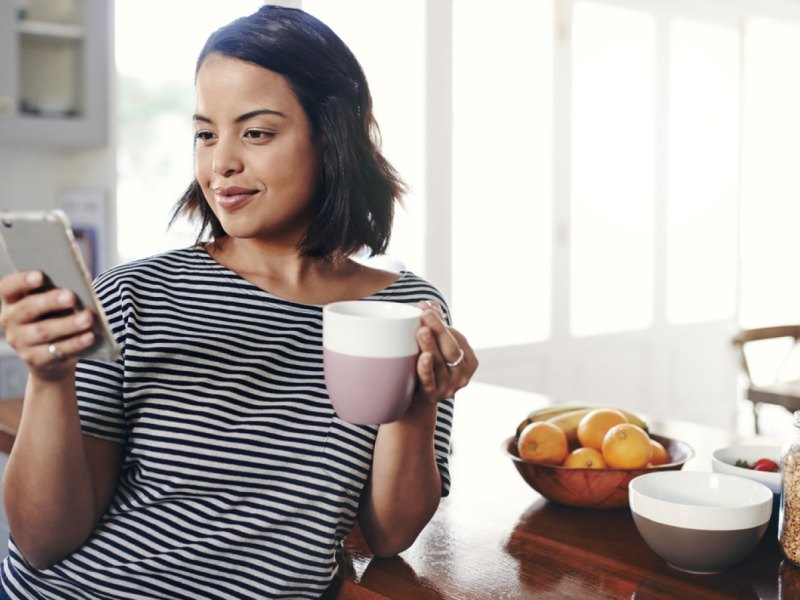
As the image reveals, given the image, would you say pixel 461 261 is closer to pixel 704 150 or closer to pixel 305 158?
pixel 704 150

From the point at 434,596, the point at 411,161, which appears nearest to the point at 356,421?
the point at 434,596

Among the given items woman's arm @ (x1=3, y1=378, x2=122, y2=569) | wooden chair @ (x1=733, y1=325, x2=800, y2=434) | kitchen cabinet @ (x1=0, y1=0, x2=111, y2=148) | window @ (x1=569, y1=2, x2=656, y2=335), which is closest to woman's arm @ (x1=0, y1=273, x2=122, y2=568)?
woman's arm @ (x1=3, y1=378, x2=122, y2=569)

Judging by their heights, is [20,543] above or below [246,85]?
below

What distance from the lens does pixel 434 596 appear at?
3.41ft

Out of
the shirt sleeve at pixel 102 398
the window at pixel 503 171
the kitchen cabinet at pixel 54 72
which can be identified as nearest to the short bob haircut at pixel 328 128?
the shirt sleeve at pixel 102 398

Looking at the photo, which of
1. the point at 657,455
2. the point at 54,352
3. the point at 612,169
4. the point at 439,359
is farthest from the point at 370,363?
the point at 612,169

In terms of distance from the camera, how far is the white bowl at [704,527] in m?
1.04

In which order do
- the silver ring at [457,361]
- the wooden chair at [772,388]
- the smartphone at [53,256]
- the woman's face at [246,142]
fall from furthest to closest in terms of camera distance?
the wooden chair at [772,388]
the woman's face at [246,142]
the silver ring at [457,361]
the smartphone at [53,256]

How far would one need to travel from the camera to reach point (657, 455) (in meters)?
1.32

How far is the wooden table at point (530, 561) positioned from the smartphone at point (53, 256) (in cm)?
45

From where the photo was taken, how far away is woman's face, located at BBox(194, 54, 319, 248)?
114cm

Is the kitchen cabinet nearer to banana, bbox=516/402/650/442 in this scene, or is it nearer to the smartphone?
banana, bbox=516/402/650/442

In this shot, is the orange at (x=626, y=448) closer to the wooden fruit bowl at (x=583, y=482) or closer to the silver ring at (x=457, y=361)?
the wooden fruit bowl at (x=583, y=482)

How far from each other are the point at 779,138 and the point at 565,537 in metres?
4.99
